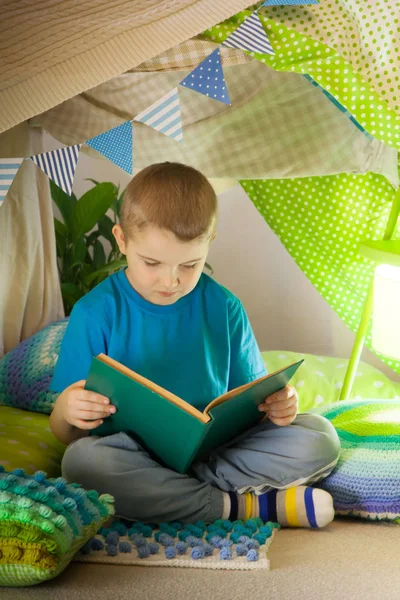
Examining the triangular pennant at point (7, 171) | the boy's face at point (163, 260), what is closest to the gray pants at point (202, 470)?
the boy's face at point (163, 260)

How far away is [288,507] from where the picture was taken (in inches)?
51.3

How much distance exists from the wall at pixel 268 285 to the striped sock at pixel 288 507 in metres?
1.15

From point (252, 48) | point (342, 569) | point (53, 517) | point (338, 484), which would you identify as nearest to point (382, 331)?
point (338, 484)

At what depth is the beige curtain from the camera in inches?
77.6

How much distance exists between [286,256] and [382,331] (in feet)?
2.24

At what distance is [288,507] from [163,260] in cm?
44

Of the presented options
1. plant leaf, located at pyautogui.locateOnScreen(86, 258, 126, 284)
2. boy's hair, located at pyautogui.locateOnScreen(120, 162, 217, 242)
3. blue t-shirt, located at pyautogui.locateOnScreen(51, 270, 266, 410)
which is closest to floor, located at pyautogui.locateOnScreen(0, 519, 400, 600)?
blue t-shirt, located at pyautogui.locateOnScreen(51, 270, 266, 410)

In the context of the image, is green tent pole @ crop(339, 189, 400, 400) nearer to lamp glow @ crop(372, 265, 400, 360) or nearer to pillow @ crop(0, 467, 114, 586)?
lamp glow @ crop(372, 265, 400, 360)

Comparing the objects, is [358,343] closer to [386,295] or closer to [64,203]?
[386,295]

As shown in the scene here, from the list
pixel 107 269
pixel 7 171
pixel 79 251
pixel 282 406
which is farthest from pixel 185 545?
pixel 79 251

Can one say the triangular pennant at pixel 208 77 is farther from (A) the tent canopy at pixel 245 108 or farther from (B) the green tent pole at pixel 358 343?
(B) the green tent pole at pixel 358 343

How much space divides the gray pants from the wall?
1.05m

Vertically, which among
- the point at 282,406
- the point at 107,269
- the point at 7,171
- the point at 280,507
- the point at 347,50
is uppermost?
the point at 347,50

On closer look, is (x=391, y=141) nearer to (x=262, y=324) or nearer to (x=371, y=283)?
(x=371, y=283)
